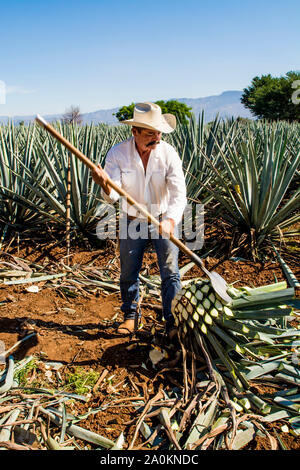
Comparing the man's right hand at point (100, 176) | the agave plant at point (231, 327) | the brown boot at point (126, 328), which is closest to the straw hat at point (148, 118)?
the man's right hand at point (100, 176)

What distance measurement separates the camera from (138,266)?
271cm

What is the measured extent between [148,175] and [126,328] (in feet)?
3.30

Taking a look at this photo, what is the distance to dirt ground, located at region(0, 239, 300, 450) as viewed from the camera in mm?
1975

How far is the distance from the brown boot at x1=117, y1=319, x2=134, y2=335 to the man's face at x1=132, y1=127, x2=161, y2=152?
1133mm

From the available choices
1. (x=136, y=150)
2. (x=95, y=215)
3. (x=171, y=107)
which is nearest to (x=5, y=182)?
(x=95, y=215)

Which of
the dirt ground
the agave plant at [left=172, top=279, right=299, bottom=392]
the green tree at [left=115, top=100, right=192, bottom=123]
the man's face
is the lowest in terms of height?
the dirt ground

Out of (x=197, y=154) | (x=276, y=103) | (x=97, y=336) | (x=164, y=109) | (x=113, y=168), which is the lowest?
(x=97, y=336)

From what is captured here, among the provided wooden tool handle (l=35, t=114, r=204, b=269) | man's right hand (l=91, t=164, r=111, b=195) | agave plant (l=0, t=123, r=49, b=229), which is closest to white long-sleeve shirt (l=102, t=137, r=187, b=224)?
man's right hand (l=91, t=164, r=111, b=195)

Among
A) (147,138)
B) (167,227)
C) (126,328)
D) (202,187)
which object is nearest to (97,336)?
(126,328)

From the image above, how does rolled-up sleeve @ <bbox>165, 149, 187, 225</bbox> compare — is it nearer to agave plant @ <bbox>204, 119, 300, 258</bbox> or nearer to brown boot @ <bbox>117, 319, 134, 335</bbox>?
brown boot @ <bbox>117, 319, 134, 335</bbox>

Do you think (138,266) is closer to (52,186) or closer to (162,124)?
(162,124)

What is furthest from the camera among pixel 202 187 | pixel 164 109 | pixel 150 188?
pixel 164 109

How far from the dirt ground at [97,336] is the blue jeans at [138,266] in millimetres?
193
